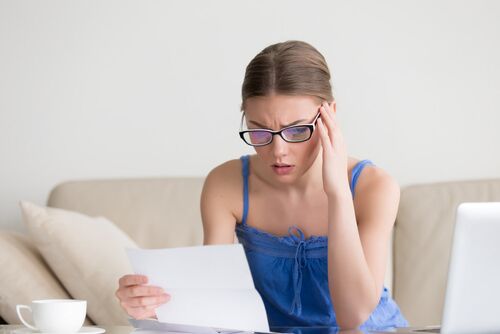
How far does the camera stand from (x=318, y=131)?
1.88 metres

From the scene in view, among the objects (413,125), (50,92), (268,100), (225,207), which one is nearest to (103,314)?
(225,207)

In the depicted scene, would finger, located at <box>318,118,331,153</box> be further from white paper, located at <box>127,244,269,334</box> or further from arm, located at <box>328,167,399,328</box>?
white paper, located at <box>127,244,269,334</box>

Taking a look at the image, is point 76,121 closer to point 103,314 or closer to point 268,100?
point 103,314

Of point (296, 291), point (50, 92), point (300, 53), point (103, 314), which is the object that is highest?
point (300, 53)

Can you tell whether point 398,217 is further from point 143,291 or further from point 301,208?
point 143,291

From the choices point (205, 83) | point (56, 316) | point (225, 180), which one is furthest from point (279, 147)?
point (205, 83)

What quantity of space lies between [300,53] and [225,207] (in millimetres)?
450

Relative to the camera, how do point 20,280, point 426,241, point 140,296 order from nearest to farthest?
point 140,296, point 20,280, point 426,241

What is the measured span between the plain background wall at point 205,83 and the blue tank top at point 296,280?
113cm

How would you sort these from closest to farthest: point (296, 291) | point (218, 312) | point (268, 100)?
point (218, 312) < point (268, 100) < point (296, 291)

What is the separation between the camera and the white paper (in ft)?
4.53

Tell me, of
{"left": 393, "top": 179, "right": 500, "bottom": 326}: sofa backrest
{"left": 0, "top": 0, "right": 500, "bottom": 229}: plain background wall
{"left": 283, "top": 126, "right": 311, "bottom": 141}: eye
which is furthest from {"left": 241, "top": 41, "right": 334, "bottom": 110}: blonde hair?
{"left": 0, "top": 0, "right": 500, "bottom": 229}: plain background wall

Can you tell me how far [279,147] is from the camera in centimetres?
179

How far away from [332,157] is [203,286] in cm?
53
